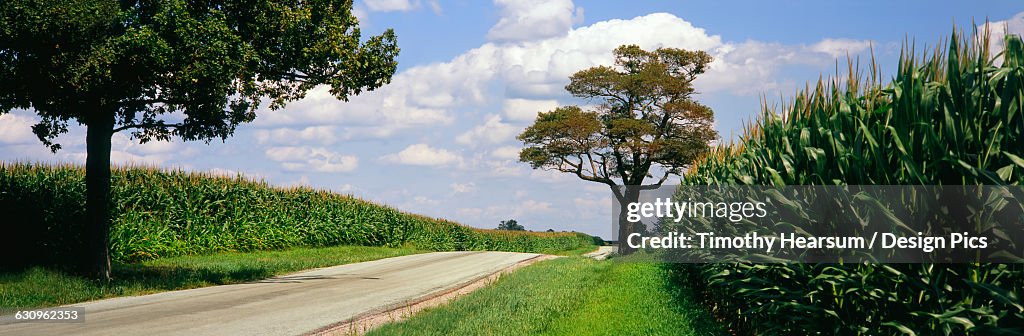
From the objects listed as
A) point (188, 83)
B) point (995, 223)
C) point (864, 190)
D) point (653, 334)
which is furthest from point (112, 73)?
point (995, 223)

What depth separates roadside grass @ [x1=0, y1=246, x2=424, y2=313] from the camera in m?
15.2

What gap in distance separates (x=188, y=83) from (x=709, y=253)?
38.9 feet

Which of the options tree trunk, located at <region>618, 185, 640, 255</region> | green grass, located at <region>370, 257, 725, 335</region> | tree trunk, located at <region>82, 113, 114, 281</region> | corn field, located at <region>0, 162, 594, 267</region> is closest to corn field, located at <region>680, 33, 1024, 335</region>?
green grass, located at <region>370, 257, 725, 335</region>

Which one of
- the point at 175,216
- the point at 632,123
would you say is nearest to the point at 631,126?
the point at 632,123

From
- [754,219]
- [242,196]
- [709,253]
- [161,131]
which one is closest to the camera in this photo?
[754,219]

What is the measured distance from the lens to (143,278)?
17891mm

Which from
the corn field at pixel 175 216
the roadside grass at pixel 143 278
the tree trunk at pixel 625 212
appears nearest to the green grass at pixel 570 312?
the roadside grass at pixel 143 278

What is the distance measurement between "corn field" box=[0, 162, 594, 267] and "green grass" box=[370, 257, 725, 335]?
13.9 meters

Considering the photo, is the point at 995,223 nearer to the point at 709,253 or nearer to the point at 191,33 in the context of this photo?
the point at 709,253

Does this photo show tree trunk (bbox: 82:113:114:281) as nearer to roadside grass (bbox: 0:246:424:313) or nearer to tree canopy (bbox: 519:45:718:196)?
roadside grass (bbox: 0:246:424:313)

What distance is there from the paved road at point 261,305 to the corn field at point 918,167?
23.4ft

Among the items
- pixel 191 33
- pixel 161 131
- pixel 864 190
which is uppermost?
pixel 191 33

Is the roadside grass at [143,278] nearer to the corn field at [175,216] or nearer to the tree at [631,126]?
the corn field at [175,216]

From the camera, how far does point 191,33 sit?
16.4 meters
